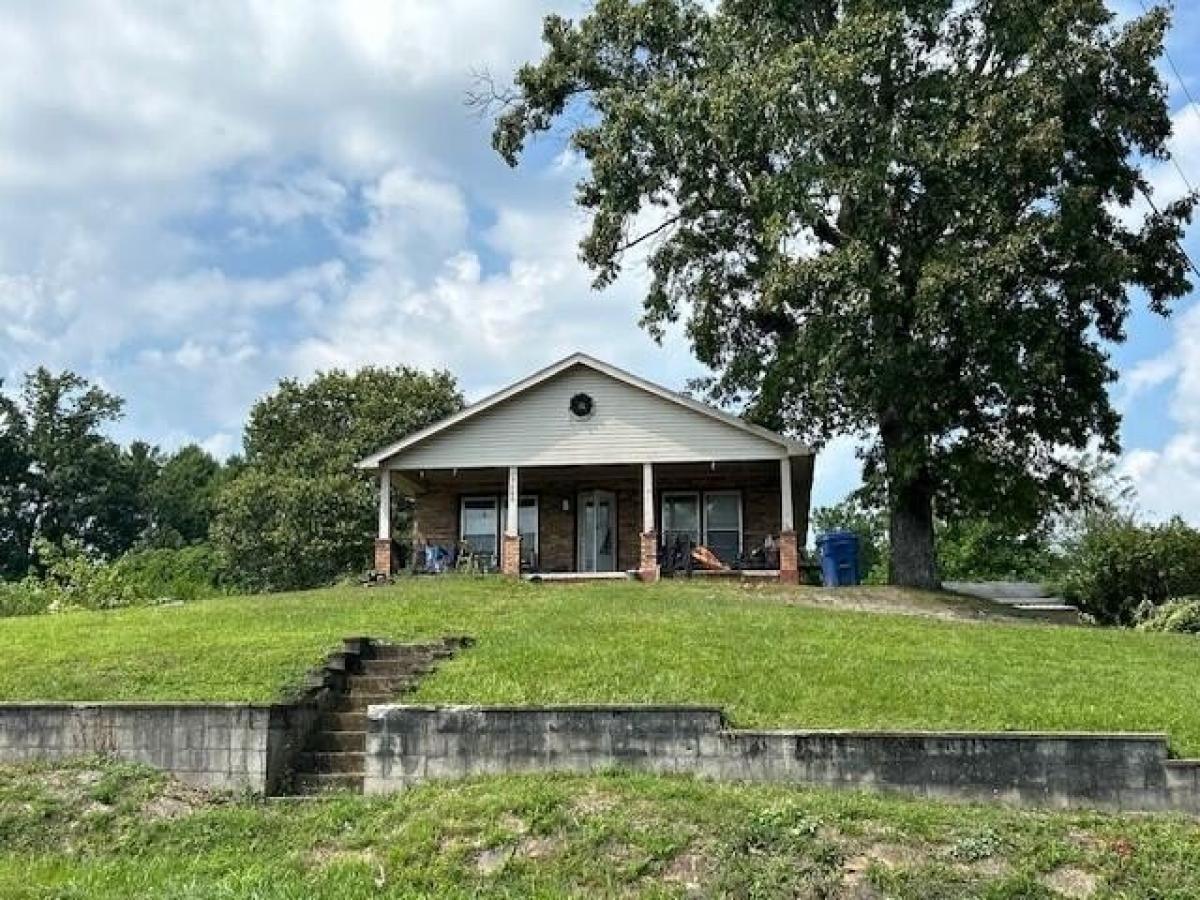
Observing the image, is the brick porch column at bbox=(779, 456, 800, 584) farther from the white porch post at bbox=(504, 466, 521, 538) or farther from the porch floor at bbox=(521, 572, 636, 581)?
the white porch post at bbox=(504, 466, 521, 538)

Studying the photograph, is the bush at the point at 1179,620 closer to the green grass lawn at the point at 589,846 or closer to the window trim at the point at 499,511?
the window trim at the point at 499,511

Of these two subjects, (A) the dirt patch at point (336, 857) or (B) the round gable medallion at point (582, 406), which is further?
(B) the round gable medallion at point (582, 406)

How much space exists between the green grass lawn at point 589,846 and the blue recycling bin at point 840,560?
52.4ft

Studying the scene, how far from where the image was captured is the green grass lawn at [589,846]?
7570 millimetres

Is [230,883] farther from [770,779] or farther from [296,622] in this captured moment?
[296,622]

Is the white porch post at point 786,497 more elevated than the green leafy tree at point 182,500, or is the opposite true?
the green leafy tree at point 182,500

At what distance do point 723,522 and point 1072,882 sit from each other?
18325mm

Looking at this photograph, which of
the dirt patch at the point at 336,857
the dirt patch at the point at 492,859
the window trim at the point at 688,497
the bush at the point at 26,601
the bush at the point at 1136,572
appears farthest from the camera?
the window trim at the point at 688,497

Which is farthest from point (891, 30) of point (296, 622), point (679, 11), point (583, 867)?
point (583, 867)

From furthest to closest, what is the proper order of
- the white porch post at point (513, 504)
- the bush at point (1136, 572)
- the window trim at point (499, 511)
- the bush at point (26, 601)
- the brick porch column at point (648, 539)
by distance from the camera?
the window trim at point (499, 511) < the bush at point (1136, 572) < the bush at point (26, 601) < the white porch post at point (513, 504) < the brick porch column at point (648, 539)

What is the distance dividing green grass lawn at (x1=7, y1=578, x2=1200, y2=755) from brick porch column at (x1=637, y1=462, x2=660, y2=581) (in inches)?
219

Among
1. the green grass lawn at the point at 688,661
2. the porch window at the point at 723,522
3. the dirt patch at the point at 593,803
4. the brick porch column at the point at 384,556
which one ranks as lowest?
the dirt patch at the point at 593,803

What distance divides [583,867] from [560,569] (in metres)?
18.0

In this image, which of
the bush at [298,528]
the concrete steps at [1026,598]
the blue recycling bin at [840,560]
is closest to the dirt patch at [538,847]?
the concrete steps at [1026,598]
